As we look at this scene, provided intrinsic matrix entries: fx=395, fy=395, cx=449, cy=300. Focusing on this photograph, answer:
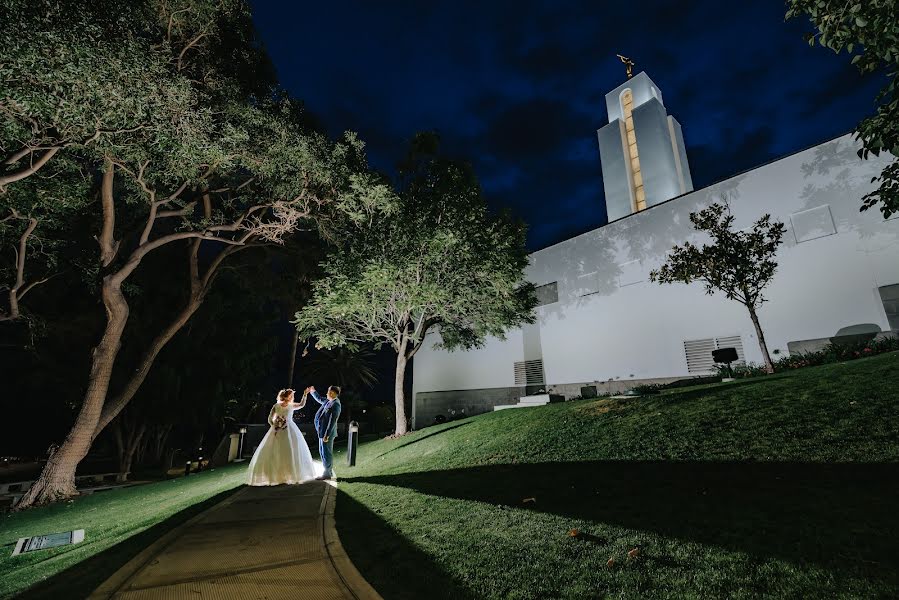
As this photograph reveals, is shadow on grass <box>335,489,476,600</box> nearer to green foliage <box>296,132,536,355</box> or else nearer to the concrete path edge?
the concrete path edge

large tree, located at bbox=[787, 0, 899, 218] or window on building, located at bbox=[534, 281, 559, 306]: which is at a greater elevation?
window on building, located at bbox=[534, 281, 559, 306]

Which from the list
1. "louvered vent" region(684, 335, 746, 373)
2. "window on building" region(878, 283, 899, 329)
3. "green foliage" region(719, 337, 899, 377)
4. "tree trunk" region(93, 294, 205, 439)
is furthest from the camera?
"louvered vent" region(684, 335, 746, 373)

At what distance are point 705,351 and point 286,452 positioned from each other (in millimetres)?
17509

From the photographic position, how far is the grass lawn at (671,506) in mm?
3307

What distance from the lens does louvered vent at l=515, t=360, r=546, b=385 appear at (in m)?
23.7

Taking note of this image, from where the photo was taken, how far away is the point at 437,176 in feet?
58.0

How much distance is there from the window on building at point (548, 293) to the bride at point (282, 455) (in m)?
17.2

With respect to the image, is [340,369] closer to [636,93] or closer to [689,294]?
[689,294]

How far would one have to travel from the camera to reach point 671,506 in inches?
192

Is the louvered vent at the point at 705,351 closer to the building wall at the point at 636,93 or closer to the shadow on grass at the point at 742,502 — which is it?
the shadow on grass at the point at 742,502

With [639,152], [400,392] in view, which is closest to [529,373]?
[400,392]

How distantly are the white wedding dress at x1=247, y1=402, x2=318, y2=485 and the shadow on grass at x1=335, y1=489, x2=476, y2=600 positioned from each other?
4.33m

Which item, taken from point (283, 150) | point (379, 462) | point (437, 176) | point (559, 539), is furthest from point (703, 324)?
point (283, 150)

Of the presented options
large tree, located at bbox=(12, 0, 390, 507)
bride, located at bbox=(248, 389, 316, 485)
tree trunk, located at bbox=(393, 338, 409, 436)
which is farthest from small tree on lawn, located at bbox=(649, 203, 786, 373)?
bride, located at bbox=(248, 389, 316, 485)
